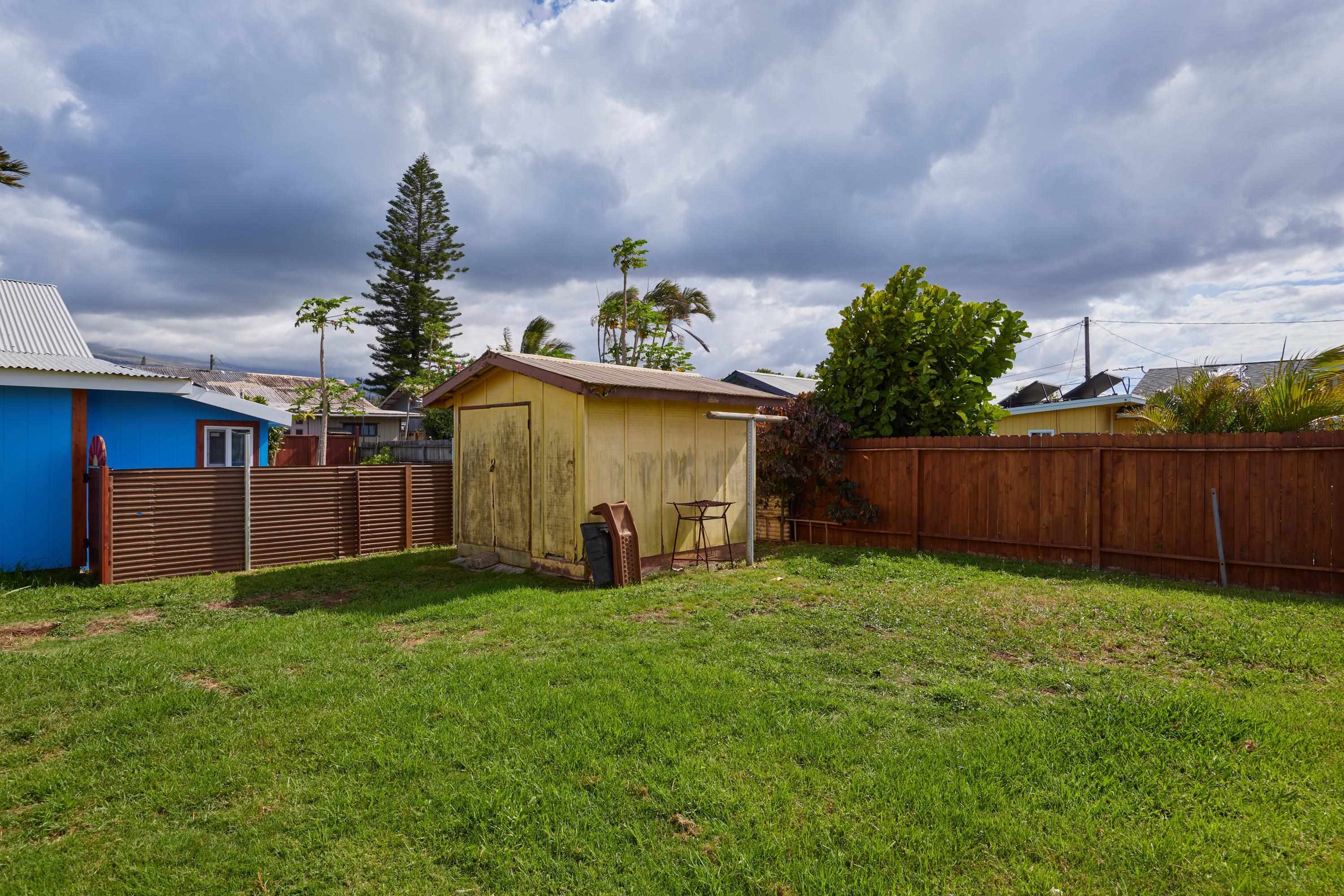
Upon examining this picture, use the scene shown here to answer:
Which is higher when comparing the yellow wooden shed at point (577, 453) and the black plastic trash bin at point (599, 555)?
the yellow wooden shed at point (577, 453)

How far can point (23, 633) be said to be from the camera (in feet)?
19.9

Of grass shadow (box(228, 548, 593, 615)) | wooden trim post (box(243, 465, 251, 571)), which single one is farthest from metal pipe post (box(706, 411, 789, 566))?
wooden trim post (box(243, 465, 251, 571))

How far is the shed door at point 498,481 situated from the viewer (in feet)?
29.6

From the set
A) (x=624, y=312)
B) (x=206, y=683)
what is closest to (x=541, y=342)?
(x=624, y=312)

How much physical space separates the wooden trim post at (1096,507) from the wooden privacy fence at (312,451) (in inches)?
697

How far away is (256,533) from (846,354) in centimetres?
944

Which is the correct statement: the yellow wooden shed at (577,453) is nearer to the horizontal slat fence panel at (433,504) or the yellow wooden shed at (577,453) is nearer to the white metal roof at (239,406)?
the horizontal slat fence panel at (433,504)

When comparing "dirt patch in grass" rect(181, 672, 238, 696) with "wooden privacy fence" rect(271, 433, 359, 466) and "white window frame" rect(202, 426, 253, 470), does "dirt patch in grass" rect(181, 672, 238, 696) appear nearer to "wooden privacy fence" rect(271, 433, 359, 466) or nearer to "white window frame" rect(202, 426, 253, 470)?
"white window frame" rect(202, 426, 253, 470)

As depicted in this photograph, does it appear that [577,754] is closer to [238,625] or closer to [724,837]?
[724,837]

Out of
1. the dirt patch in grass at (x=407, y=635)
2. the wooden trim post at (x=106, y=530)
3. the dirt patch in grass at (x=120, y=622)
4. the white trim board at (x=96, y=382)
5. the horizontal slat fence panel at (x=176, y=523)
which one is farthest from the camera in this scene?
the white trim board at (x=96, y=382)

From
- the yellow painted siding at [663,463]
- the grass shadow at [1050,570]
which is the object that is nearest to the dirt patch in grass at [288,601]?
the yellow painted siding at [663,463]

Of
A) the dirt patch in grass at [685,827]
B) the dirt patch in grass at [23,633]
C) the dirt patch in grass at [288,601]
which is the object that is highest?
the dirt patch in grass at [288,601]

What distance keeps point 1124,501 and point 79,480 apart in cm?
1329

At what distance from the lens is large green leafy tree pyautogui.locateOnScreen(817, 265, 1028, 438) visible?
11258 millimetres
